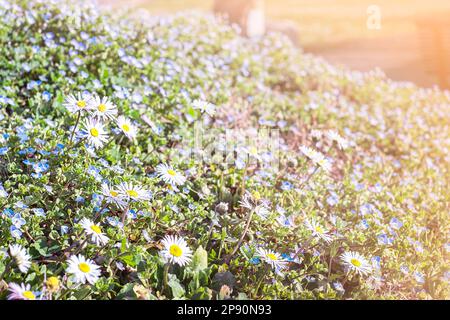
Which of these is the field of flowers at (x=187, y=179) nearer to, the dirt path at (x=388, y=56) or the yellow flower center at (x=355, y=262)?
the yellow flower center at (x=355, y=262)

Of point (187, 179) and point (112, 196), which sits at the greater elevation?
point (112, 196)

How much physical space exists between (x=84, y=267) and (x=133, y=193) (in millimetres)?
484

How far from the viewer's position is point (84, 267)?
2.32 meters

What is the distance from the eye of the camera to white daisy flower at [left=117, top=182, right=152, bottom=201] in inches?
106

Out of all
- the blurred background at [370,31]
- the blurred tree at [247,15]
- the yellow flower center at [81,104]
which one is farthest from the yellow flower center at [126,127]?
the blurred tree at [247,15]

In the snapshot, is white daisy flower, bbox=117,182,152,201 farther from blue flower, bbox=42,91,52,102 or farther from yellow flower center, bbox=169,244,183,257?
blue flower, bbox=42,91,52,102

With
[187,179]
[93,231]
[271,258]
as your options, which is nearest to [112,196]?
[93,231]

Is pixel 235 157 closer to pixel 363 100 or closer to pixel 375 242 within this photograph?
pixel 375 242

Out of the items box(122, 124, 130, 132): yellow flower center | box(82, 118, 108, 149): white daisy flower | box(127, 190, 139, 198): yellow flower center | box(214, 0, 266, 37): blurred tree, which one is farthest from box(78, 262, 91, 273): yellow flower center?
box(214, 0, 266, 37): blurred tree

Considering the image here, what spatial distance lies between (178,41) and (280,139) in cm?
183

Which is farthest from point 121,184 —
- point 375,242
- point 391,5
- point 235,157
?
point 391,5

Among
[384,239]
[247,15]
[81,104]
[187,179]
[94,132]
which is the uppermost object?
[247,15]

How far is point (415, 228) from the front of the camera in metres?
3.43

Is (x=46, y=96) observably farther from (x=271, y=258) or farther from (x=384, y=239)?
(x=384, y=239)
